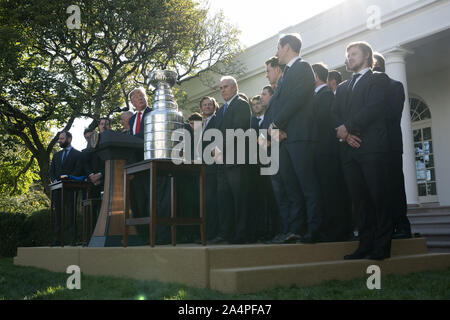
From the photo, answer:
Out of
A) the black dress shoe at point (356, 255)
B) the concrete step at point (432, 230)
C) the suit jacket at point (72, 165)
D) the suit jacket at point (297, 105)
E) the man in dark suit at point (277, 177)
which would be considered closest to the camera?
the black dress shoe at point (356, 255)

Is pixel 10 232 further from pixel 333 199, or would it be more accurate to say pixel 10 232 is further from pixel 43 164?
pixel 333 199

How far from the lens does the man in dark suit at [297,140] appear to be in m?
4.87

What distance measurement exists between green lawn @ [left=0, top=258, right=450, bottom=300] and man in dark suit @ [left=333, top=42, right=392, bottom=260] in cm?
49

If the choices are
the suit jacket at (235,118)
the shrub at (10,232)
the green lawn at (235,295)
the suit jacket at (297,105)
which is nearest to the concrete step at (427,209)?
the green lawn at (235,295)

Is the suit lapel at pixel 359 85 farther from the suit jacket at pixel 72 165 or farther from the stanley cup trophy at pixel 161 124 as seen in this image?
the suit jacket at pixel 72 165

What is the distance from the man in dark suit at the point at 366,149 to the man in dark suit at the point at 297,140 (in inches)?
15.7

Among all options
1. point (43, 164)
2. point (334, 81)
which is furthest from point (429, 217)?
point (43, 164)

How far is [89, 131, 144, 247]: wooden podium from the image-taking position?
587cm

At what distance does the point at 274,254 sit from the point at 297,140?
125cm

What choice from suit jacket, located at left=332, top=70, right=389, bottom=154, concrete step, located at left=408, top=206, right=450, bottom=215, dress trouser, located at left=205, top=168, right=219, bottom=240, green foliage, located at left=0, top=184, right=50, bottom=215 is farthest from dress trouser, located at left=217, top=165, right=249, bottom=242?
green foliage, located at left=0, top=184, right=50, bottom=215

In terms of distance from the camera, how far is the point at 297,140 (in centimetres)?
497

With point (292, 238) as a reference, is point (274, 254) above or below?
below

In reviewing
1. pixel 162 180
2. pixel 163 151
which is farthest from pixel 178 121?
pixel 162 180
